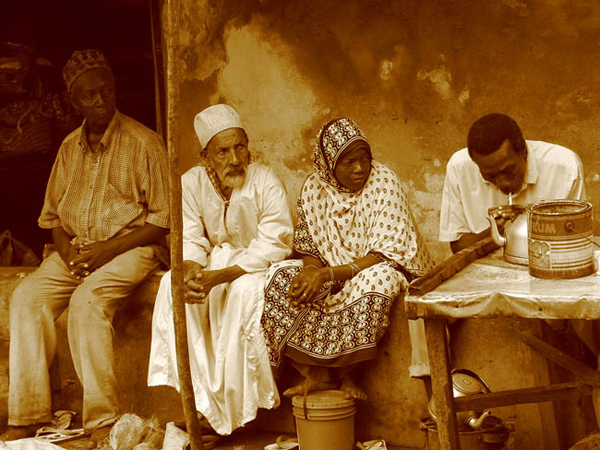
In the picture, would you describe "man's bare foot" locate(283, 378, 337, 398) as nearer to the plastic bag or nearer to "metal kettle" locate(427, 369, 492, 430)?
"metal kettle" locate(427, 369, 492, 430)

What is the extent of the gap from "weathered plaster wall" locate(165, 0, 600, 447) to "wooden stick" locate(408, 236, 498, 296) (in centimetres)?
178

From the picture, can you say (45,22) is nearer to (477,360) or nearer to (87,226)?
(87,226)

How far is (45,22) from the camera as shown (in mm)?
8312

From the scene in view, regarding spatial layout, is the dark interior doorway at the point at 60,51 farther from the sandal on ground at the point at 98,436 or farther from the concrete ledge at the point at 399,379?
the sandal on ground at the point at 98,436

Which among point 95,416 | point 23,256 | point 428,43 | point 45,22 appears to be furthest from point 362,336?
point 45,22

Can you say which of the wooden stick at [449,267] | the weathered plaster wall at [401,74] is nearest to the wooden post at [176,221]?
the wooden stick at [449,267]

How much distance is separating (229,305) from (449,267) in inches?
63.0

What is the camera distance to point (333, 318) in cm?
527

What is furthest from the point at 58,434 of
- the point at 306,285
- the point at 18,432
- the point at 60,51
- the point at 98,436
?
the point at 60,51

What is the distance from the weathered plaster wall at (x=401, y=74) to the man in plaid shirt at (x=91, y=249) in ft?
2.06

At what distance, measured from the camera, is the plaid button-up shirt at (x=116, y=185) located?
624 cm

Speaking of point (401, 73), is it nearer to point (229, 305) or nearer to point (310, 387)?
point (229, 305)

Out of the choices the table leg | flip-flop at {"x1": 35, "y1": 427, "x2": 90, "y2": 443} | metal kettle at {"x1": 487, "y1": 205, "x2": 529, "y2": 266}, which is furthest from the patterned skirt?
flip-flop at {"x1": 35, "y1": 427, "x2": 90, "y2": 443}

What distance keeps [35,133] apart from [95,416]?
9.35 feet
